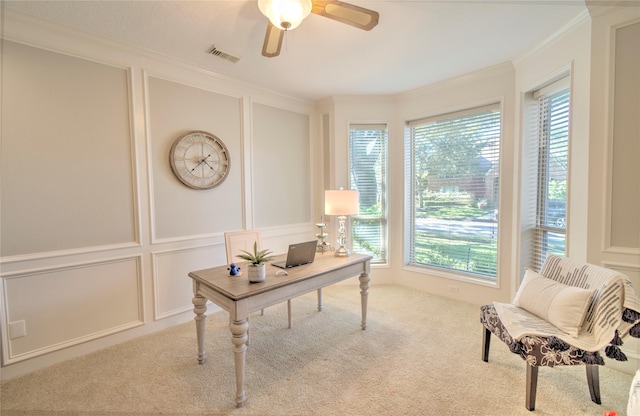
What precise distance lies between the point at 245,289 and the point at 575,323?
2.04m

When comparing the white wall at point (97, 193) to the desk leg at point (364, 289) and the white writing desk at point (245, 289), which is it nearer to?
the white writing desk at point (245, 289)

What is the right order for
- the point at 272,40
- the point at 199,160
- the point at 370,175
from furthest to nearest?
1. the point at 370,175
2. the point at 199,160
3. the point at 272,40

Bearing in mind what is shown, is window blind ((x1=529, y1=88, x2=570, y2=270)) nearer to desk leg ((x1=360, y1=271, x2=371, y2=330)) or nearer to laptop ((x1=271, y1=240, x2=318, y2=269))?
desk leg ((x1=360, y1=271, x2=371, y2=330))

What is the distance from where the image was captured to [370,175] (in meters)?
3.98

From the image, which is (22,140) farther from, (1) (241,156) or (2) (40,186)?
(1) (241,156)

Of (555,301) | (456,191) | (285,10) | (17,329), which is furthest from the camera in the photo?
(456,191)

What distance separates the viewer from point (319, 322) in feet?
9.36

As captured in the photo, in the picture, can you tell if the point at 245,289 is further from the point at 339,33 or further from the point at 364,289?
the point at 339,33

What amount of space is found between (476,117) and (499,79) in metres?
0.43

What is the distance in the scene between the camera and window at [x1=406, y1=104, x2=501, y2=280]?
322 centimetres

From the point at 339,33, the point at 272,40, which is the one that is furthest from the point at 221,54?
the point at 339,33

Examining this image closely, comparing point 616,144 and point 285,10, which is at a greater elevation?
point 285,10

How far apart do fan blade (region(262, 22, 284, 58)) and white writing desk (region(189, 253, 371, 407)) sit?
5.39 feet

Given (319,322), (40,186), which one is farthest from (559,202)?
(40,186)
